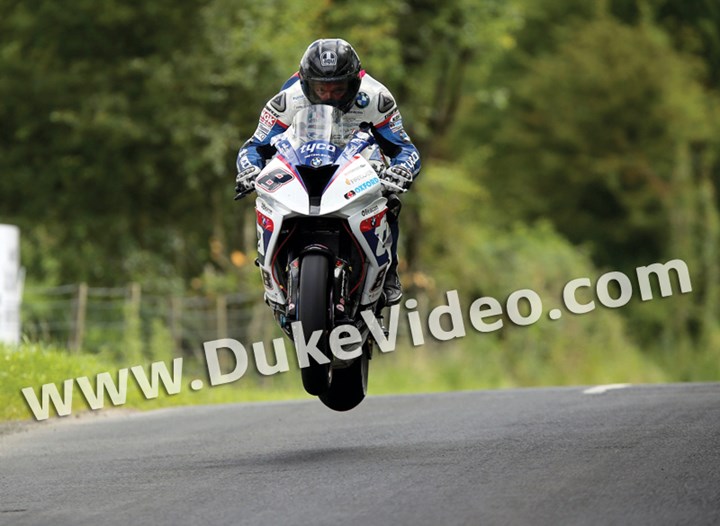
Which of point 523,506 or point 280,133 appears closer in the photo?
point 523,506

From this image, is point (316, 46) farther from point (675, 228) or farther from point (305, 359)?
point (675, 228)

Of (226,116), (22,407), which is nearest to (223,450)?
(22,407)

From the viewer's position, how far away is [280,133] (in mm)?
9766

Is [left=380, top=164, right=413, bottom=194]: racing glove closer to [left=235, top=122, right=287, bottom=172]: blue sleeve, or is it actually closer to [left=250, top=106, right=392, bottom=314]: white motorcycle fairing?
[left=250, top=106, right=392, bottom=314]: white motorcycle fairing

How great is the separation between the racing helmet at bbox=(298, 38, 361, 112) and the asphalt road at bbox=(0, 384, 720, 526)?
2.24m

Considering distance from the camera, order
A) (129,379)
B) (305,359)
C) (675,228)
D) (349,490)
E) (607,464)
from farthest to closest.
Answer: (675,228) → (129,379) → (305,359) → (607,464) → (349,490)

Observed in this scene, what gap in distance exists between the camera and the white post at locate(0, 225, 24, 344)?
17.4 meters

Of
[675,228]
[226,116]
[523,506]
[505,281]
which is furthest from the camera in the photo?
[675,228]

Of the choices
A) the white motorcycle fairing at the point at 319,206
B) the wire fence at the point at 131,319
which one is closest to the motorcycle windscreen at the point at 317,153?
the white motorcycle fairing at the point at 319,206

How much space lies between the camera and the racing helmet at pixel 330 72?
9.18m

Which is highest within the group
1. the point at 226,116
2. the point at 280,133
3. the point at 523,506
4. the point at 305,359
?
the point at 226,116

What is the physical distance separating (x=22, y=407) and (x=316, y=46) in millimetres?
5676

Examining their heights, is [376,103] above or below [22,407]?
above

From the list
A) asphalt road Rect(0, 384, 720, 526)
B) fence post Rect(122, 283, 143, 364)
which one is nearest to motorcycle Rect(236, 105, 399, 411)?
asphalt road Rect(0, 384, 720, 526)
